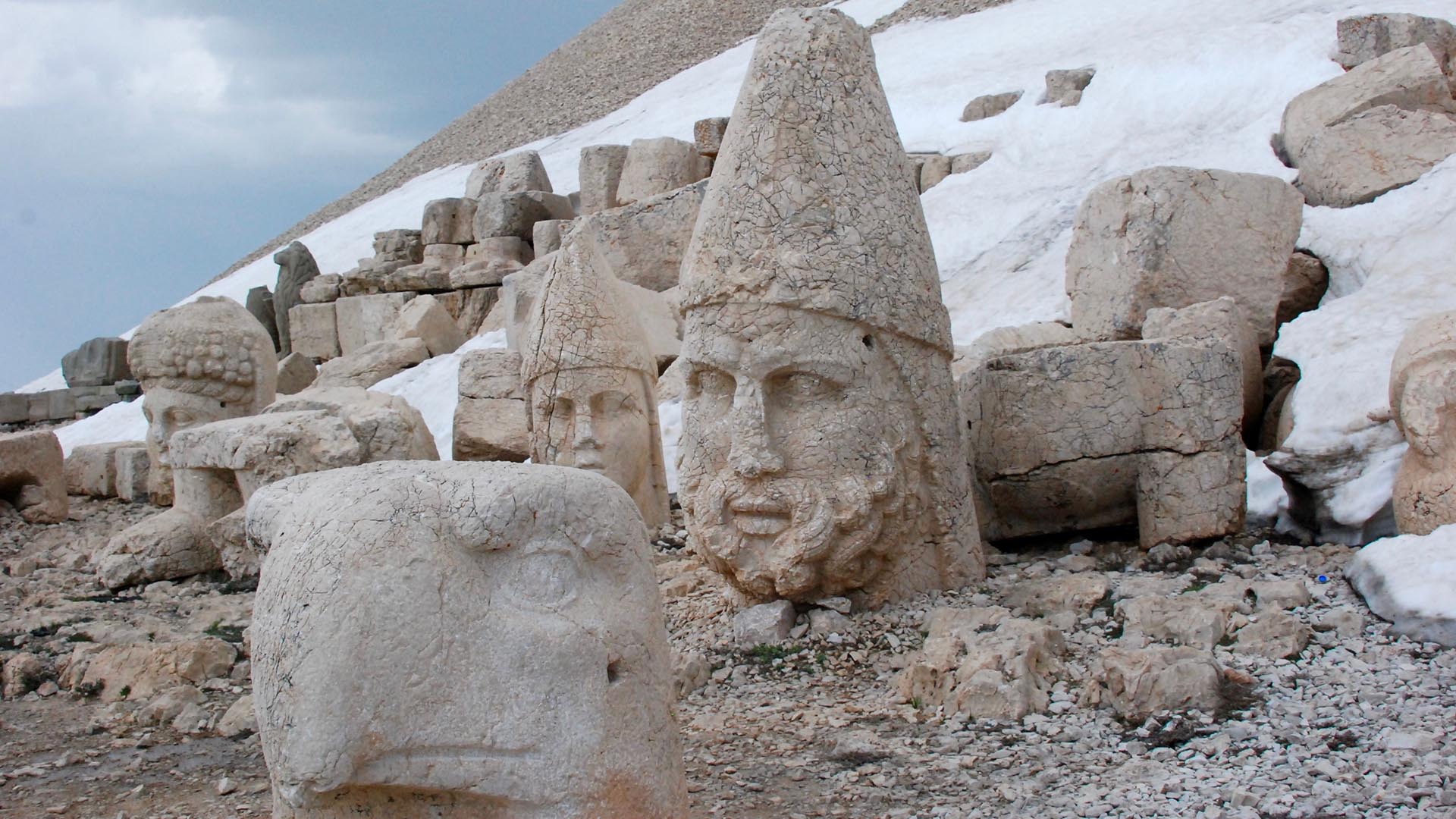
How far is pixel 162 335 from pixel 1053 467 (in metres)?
5.74

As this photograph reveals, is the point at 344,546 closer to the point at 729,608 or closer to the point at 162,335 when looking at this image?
the point at 729,608

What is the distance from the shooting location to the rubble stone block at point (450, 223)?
58.6ft

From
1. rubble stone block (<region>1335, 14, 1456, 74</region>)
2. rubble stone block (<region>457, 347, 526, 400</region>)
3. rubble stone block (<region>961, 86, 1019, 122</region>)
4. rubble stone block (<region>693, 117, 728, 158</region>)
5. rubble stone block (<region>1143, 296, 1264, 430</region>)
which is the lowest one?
rubble stone block (<region>1143, 296, 1264, 430</region>)

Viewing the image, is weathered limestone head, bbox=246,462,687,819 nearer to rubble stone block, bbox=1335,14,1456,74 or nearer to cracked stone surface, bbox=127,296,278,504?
cracked stone surface, bbox=127,296,278,504

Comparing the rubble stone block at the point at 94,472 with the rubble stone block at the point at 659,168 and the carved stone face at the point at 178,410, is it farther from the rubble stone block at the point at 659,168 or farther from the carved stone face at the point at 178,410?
the rubble stone block at the point at 659,168

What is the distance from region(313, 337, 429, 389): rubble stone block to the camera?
13.1 meters

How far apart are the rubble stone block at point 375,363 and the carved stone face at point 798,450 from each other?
8789mm

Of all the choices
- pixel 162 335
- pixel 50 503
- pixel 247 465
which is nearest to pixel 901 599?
pixel 247 465

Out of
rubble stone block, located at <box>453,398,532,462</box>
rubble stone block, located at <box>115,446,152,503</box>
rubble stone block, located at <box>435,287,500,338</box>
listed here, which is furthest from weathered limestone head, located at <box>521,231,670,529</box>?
rubble stone block, located at <box>435,287,500,338</box>

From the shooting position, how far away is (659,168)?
14531 millimetres

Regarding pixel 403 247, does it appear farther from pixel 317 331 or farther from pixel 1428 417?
Answer: pixel 1428 417

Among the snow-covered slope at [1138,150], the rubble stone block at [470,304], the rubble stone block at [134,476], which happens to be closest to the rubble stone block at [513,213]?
the rubble stone block at [470,304]

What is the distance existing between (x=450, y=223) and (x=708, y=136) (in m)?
4.88

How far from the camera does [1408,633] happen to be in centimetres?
402
